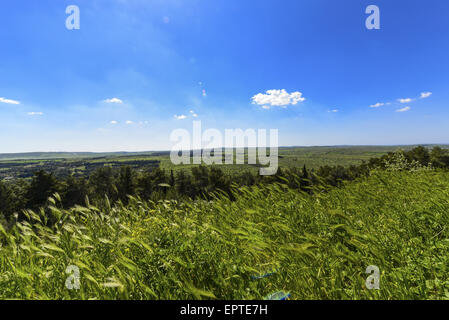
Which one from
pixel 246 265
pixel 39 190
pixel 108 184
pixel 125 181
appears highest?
pixel 246 265

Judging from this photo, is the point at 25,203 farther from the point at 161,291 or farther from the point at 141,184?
the point at 161,291

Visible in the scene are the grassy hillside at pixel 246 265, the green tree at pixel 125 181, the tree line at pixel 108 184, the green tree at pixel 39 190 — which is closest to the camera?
the grassy hillside at pixel 246 265

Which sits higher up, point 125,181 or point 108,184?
point 125,181

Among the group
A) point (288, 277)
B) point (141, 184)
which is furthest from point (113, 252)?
point (141, 184)

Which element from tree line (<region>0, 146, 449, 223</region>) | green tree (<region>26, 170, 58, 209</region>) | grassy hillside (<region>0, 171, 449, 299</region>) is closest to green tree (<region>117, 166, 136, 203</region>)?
tree line (<region>0, 146, 449, 223</region>)

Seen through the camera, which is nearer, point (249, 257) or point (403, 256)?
point (403, 256)

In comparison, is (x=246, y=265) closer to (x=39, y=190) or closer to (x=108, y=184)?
(x=39, y=190)

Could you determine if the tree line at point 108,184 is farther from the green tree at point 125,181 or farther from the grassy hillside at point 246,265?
the grassy hillside at point 246,265

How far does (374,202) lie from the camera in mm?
4746

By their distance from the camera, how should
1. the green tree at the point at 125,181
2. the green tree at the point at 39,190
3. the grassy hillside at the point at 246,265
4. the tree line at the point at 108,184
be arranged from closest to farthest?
the grassy hillside at the point at 246,265, the tree line at the point at 108,184, the green tree at the point at 39,190, the green tree at the point at 125,181

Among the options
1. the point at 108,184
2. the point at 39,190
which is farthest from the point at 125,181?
the point at 39,190

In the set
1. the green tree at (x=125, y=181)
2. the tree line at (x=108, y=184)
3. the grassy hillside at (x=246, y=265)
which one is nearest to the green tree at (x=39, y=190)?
the tree line at (x=108, y=184)

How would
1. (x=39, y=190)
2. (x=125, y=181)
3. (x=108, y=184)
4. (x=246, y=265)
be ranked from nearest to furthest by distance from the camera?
(x=246, y=265) → (x=39, y=190) → (x=125, y=181) → (x=108, y=184)
